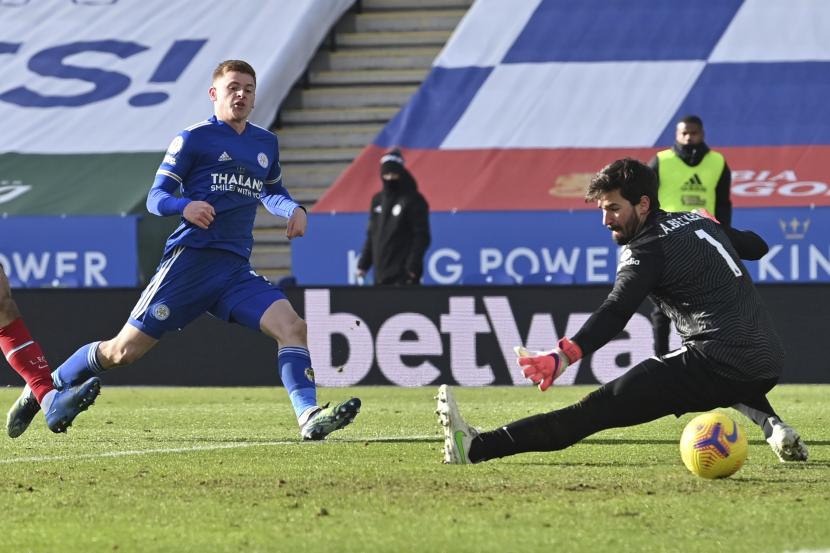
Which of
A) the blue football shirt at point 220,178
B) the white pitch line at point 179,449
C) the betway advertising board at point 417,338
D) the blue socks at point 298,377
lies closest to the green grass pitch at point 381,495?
the white pitch line at point 179,449

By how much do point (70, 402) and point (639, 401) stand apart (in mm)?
3078

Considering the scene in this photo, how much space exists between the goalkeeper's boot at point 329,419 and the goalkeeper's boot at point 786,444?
1.88 meters

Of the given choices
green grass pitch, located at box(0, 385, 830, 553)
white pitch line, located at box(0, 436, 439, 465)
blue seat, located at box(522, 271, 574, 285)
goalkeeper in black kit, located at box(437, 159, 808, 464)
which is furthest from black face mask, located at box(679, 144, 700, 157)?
blue seat, located at box(522, 271, 574, 285)

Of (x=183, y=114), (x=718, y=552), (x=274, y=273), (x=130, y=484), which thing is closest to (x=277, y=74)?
(x=183, y=114)

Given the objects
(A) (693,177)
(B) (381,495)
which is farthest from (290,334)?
(A) (693,177)

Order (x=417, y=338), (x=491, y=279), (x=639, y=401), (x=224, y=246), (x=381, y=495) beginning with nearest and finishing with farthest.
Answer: (x=381, y=495) → (x=639, y=401) → (x=224, y=246) → (x=417, y=338) → (x=491, y=279)

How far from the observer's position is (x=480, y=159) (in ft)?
63.1

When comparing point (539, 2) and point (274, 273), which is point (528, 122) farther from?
point (274, 273)

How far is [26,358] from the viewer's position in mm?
8641

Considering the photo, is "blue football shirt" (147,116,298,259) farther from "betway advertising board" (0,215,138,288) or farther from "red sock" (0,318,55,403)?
"betway advertising board" (0,215,138,288)

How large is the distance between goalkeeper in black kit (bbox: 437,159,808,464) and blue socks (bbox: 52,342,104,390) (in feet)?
7.93

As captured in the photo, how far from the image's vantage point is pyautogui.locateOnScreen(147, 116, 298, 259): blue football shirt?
25.9 ft

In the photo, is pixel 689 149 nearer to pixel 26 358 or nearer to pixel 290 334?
pixel 290 334

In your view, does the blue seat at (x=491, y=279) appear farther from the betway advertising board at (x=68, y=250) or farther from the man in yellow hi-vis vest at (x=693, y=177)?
the man in yellow hi-vis vest at (x=693, y=177)
